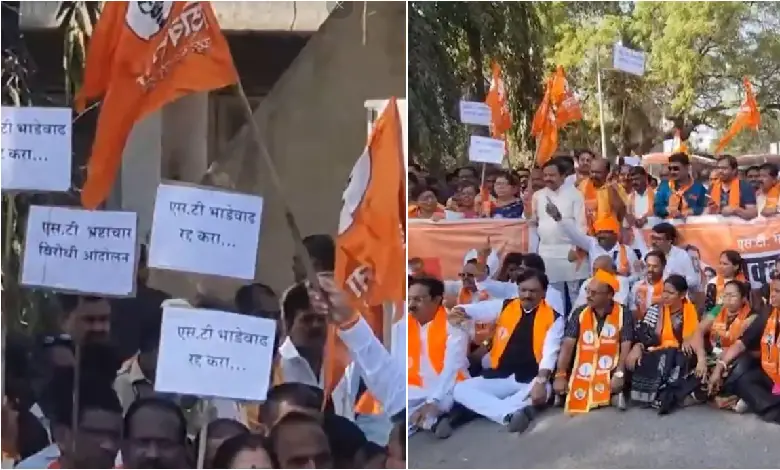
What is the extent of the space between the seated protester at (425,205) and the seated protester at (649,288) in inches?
38.4

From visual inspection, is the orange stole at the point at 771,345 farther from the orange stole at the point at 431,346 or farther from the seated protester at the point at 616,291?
the orange stole at the point at 431,346

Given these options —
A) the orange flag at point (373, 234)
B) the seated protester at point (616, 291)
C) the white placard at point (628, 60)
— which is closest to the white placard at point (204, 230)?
the orange flag at point (373, 234)

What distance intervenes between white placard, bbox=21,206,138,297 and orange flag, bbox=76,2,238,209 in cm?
12

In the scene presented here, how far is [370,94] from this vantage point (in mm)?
4430

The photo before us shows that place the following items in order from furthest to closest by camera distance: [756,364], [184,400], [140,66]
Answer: [756,364], [184,400], [140,66]

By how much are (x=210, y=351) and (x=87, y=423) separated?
679mm

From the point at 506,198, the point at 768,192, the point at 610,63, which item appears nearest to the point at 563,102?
the point at 610,63

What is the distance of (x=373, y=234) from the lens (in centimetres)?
451

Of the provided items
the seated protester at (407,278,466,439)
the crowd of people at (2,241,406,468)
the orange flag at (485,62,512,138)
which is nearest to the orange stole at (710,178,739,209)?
the orange flag at (485,62,512,138)

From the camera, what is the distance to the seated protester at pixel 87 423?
4586 mm

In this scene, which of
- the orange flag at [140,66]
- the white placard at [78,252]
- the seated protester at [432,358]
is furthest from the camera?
the seated protester at [432,358]

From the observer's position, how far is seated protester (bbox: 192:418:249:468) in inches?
180

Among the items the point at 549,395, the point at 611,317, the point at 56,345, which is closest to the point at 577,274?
the point at 611,317

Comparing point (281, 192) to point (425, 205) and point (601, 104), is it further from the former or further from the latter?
point (601, 104)
